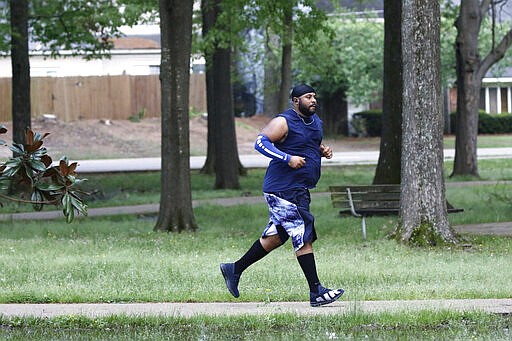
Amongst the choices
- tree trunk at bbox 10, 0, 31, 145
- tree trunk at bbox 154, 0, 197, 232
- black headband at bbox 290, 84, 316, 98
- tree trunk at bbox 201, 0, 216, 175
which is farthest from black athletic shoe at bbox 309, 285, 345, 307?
tree trunk at bbox 201, 0, 216, 175

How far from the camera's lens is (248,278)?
12070 mm

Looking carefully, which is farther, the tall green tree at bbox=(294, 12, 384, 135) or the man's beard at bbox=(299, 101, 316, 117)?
the tall green tree at bbox=(294, 12, 384, 135)

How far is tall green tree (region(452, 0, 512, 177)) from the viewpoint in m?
29.6

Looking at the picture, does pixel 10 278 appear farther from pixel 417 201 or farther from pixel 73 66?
pixel 73 66

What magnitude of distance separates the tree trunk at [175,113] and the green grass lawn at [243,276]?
1.79 ft

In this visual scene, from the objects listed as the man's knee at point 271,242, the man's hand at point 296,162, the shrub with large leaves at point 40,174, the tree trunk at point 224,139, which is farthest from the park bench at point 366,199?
A: the shrub with large leaves at point 40,174

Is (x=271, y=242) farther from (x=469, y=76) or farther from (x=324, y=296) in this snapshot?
(x=469, y=76)

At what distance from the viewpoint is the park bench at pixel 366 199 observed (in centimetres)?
1761

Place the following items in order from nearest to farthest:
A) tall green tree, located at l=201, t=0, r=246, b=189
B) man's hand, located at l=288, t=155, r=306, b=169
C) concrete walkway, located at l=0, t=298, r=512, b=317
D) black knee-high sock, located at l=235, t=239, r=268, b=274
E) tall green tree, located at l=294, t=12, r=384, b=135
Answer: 1. concrete walkway, located at l=0, t=298, r=512, b=317
2. man's hand, located at l=288, t=155, r=306, b=169
3. black knee-high sock, located at l=235, t=239, r=268, b=274
4. tall green tree, located at l=201, t=0, r=246, b=189
5. tall green tree, located at l=294, t=12, r=384, b=135

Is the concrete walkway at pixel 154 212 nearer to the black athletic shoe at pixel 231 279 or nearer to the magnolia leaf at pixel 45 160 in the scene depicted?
the black athletic shoe at pixel 231 279

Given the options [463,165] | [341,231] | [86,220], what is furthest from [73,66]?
[341,231]

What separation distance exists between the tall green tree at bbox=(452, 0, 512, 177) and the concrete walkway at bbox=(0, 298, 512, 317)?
66.9 feet

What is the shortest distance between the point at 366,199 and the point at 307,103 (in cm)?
836

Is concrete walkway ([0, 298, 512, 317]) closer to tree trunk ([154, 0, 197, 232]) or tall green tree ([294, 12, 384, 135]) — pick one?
tree trunk ([154, 0, 197, 232])
